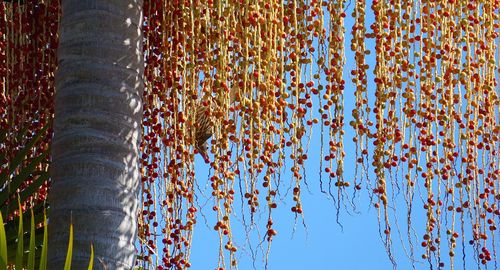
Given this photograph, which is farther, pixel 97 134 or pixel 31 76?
pixel 31 76

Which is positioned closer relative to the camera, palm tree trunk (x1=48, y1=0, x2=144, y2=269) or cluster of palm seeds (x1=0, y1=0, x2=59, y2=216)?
palm tree trunk (x1=48, y1=0, x2=144, y2=269)

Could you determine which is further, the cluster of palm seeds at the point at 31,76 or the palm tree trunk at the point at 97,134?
the cluster of palm seeds at the point at 31,76

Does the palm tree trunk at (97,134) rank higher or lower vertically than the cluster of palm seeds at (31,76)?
lower

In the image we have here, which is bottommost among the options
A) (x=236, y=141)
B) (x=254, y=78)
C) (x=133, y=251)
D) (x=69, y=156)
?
(x=133, y=251)

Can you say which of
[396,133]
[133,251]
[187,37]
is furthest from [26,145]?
[396,133]

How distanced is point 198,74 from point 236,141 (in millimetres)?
309

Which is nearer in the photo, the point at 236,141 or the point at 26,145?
the point at 236,141

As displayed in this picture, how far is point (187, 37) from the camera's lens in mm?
3648

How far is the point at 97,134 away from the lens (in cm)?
306

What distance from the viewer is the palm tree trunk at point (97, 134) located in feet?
9.77

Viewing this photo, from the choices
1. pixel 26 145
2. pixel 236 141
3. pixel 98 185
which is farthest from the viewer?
pixel 26 145

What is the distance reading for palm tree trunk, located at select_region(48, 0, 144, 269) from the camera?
298 cm

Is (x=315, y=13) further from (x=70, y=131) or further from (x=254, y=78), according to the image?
(x=70, y=131)

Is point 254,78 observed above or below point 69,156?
above
